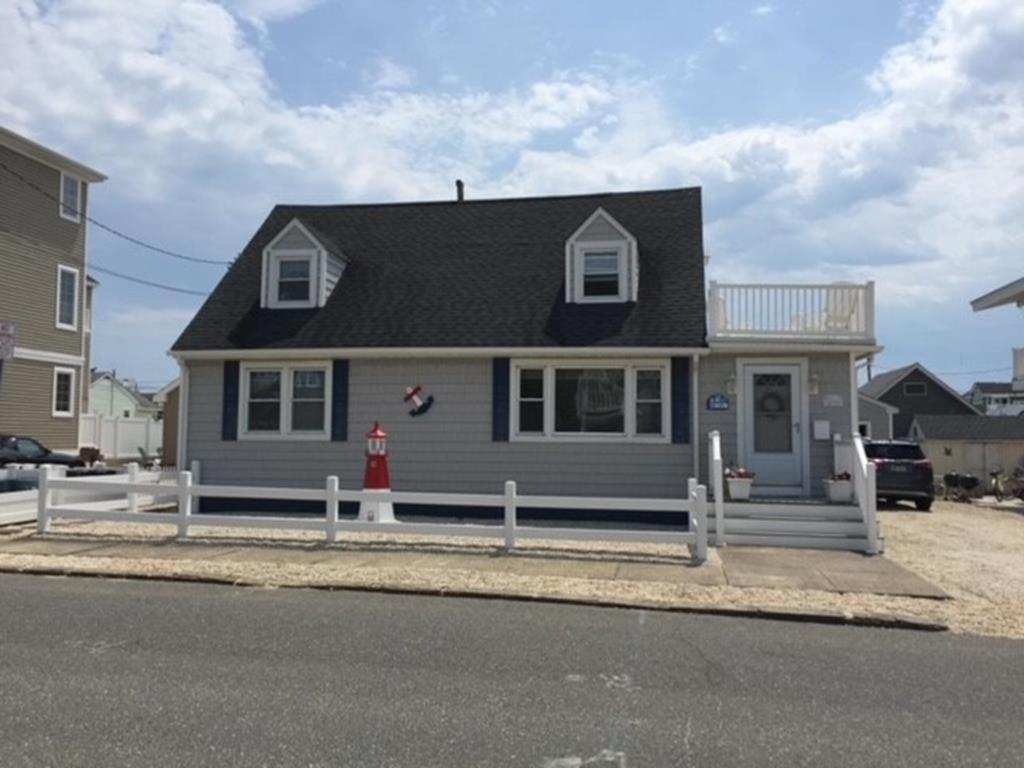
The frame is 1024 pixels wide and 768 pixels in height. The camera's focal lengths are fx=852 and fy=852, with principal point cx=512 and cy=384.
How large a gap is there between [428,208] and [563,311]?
4919 mm

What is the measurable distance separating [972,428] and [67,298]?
39.6 m

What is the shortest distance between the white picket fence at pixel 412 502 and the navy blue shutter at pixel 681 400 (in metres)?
2.74

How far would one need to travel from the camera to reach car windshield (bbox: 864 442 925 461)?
20.3 metres

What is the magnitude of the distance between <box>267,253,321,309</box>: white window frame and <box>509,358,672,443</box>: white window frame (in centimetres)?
443

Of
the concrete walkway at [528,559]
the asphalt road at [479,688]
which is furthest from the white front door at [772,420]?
the asphalt road at [479,688]

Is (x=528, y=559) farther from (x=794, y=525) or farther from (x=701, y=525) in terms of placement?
(x=794, y=525)

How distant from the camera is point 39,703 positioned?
5082mm

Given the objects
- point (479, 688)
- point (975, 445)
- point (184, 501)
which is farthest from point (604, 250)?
point (975, 445)

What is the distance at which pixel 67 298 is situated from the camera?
94.7 feet

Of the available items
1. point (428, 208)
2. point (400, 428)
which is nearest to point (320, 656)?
point (400, 428)

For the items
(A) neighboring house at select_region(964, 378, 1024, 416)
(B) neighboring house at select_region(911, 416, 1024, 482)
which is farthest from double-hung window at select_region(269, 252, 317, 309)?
(A) neighboring house at select_region(964, 378, 1024, 416)

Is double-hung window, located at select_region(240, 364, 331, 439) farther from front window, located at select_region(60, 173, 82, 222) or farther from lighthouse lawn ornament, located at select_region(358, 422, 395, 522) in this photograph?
front window, located at select_region(60, 173, 82, 222)

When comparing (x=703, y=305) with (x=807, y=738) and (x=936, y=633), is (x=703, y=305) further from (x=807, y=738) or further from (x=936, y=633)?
(x=807, y=738)

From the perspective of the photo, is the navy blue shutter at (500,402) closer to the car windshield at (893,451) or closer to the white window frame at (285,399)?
the white window frame at (285,399)
